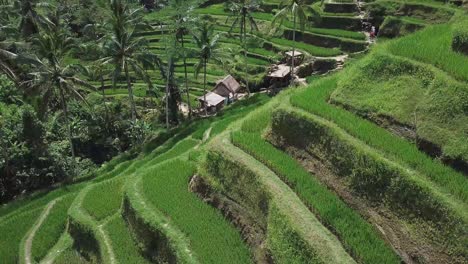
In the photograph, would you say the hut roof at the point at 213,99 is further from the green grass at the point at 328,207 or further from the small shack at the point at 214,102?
the green grass at the point at 328,207

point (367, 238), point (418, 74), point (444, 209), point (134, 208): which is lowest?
point (134, 208)

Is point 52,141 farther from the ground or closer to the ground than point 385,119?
closer to the ground

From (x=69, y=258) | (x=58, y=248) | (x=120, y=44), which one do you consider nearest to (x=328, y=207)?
(x=69, y=258)

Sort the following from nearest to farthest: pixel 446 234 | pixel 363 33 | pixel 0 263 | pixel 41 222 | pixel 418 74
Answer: pixel 446 234 < pixel 418 74 < pixel 0 263 < pixel 41 222 < pixel 363 33

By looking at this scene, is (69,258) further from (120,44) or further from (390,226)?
(120,44)

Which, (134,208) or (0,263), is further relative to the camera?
(0,263)

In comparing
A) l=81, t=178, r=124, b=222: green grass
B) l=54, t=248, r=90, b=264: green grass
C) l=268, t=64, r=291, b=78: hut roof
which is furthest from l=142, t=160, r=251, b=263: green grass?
l=268, t=64, r=291, b=78: hut roof

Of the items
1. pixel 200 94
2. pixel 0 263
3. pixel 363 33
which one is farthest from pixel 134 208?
pixel 363 33

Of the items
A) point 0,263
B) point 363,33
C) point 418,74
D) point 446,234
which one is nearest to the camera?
point 446,234

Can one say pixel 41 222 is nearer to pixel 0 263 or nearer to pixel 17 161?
pixel 0 263
